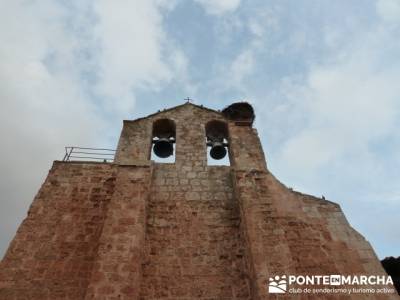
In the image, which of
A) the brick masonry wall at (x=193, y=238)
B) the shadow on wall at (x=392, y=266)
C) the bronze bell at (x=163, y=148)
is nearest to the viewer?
the brick masonry wall at (x=193, y=238)

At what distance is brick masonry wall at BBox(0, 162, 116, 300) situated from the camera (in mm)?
5098

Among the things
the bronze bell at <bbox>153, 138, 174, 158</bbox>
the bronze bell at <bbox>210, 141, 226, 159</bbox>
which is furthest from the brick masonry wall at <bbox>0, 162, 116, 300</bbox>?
the bronze bell at <bbox>210, 141, 226, 159</bbox>

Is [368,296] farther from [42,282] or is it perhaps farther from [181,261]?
[42,282]

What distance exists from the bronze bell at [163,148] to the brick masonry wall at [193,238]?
0.92 meters

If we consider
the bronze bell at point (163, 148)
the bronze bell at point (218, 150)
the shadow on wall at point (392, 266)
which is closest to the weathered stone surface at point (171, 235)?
the bronze bell at point (163, 148)

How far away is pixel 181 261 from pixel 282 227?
2002 millimetres

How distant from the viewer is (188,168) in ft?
24.4

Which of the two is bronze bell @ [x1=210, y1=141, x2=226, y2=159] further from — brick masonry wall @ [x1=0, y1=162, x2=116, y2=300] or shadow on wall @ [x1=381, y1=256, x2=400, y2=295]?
shadow on wall @ [x1=381, y1=256, x2=400, y2=295]

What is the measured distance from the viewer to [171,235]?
6137 mm

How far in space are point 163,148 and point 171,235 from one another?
2.84 m

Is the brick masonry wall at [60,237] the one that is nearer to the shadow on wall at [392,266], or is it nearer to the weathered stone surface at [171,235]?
the weathered stone surface at [171,235]

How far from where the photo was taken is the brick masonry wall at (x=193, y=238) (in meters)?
5.47

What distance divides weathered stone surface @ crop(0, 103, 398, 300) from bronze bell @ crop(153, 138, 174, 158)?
2.22 ft

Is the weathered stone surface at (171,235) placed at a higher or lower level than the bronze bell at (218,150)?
lower
